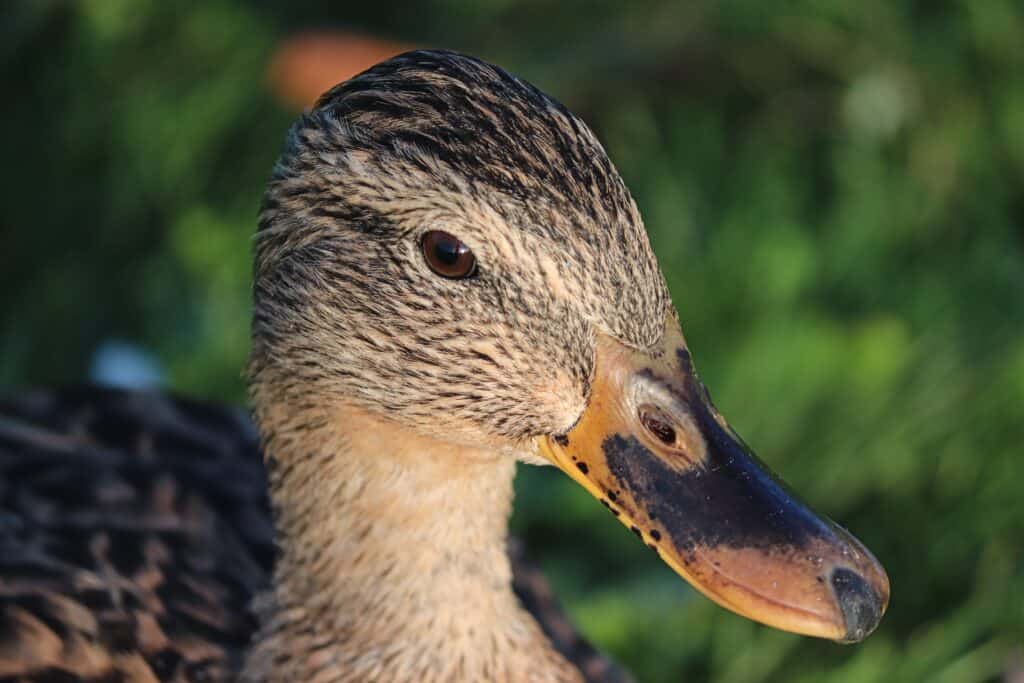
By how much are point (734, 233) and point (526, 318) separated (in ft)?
7.00

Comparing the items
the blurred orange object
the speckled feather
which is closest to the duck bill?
the speckled feather

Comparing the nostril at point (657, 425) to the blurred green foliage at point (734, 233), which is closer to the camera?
the nostril at point (657, 425)

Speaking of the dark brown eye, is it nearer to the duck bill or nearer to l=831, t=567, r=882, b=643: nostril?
the duck bill

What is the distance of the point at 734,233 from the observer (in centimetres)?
371

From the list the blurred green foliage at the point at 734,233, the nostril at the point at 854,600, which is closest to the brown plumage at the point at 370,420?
the nostril at the point at 854,600

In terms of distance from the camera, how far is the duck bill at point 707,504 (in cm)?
163

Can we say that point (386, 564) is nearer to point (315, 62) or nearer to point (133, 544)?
point (133, 544)

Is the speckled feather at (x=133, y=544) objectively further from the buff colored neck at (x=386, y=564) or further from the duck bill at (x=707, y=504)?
the duck bill at (x=707, y=504)

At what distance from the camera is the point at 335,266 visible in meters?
1.74

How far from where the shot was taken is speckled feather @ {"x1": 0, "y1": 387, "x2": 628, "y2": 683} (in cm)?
201

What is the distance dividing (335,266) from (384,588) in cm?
48

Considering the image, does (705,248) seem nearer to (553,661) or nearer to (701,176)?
(701,176)

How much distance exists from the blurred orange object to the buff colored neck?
2.19 m

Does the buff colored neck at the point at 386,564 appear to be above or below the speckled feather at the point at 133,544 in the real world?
below
